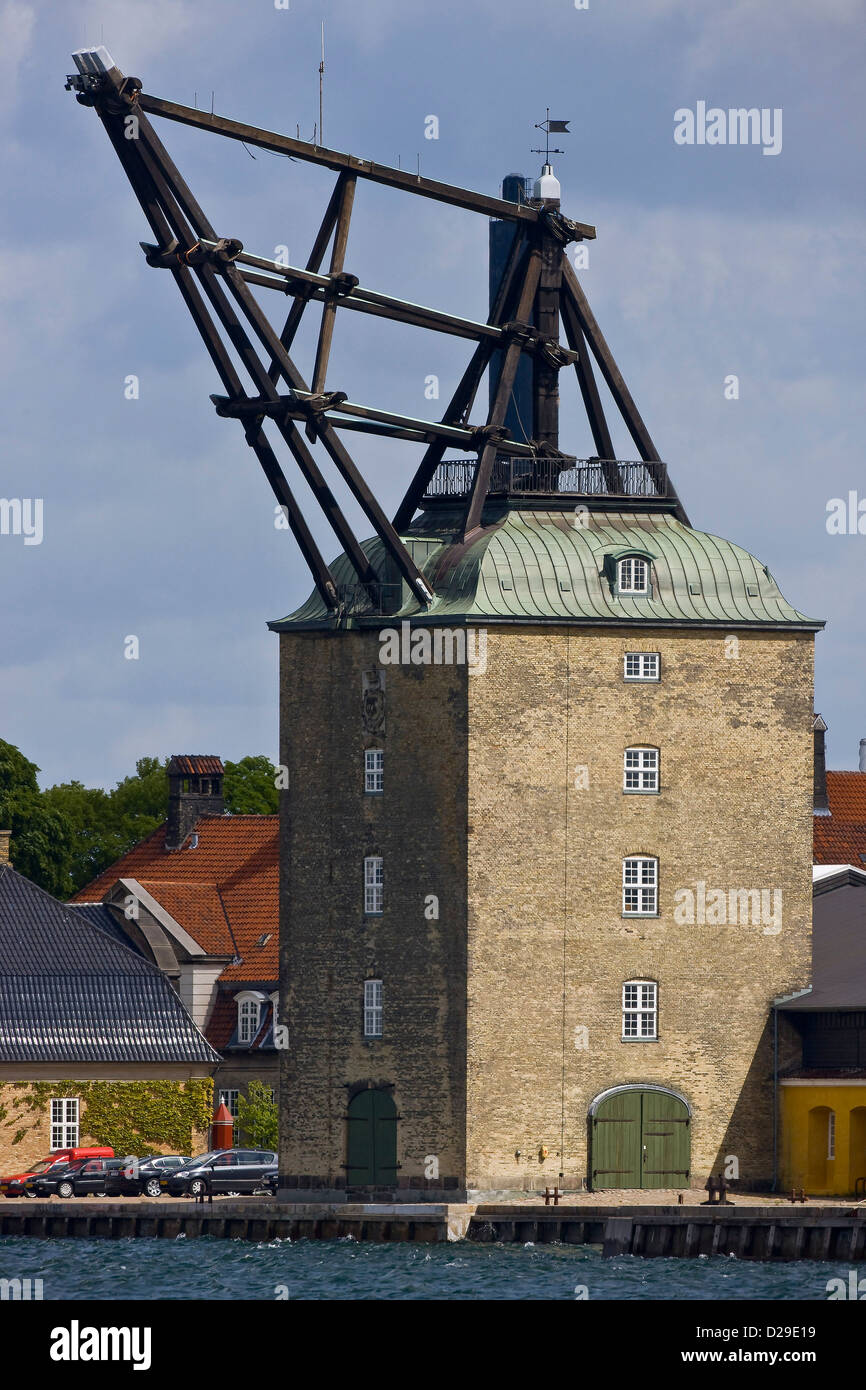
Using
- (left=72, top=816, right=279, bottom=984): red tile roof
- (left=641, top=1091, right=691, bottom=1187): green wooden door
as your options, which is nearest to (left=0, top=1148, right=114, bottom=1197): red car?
(left=72, top=816, right=279, bottom=984): red tile roof

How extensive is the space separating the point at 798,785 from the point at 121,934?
2382 centimetres

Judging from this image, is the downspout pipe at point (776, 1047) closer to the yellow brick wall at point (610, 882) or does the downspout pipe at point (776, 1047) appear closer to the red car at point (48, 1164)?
the yellow brick wall at point (610, 882)

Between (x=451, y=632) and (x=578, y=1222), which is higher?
(x=451, y=632)

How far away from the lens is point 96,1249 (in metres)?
72.7

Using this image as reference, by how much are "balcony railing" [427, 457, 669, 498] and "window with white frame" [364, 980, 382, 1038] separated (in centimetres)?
1077

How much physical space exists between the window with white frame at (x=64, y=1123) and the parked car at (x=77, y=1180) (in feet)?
17.7

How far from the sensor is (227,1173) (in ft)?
270

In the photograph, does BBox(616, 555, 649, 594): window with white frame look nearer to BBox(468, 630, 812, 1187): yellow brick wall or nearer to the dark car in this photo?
BBox(468, 630, 812, 1187): yellow brick wall

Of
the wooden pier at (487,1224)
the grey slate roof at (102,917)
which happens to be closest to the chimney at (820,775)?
the grey slate roof at (102,917)

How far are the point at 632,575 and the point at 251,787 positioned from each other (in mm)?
45866

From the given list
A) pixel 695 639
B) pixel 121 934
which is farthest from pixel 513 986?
pixel 121 934
